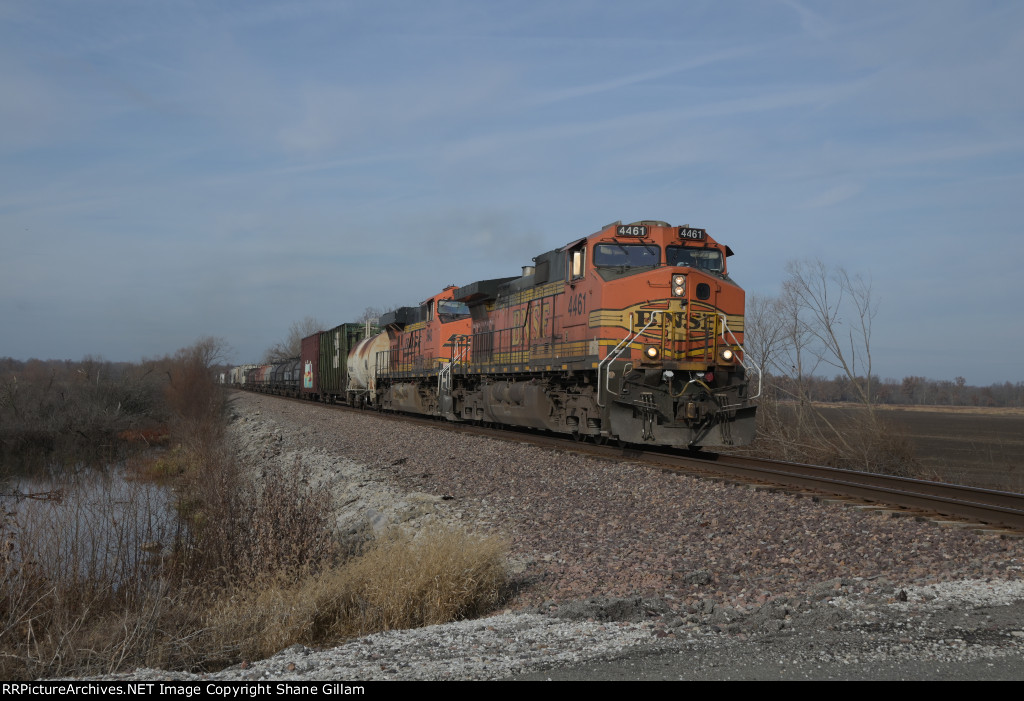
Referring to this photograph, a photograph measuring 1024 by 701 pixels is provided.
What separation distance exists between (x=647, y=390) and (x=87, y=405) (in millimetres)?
31978

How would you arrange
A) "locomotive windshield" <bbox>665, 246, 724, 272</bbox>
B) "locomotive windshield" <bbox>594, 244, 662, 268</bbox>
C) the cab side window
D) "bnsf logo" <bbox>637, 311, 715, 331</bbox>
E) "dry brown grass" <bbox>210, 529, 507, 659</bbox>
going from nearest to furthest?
1. "dry brown grass" <bbox>210, 529, 507, 659</bbox>
2. "bnsf logo" <bbox>637, 311, 715, 331</bbox>
3. "locomotive windshield" <bbox>594, 244, 662, 268</bbox>
4. "locomotive windshield" <bbox>665, 246, 724, 272</bbox>
5. the cab side window

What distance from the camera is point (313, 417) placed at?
29.8 meters

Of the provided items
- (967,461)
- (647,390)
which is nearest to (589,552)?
(647,390)

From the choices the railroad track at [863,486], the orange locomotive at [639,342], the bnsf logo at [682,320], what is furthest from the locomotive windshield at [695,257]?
the railroad track at [863,486]

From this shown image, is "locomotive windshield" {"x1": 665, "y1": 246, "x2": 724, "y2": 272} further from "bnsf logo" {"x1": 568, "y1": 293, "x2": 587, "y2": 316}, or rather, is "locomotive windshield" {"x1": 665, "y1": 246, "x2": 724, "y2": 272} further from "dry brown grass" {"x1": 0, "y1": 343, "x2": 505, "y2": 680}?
"dry brown grass" {"x1": 0, "y1": 343, "x2": 505, "y2": 680}

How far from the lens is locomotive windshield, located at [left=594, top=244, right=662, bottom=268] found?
565 inches

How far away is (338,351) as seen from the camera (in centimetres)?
3934

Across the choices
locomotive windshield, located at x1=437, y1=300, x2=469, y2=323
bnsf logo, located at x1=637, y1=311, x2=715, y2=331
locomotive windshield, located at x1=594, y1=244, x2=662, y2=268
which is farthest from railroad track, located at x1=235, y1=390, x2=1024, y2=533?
locomotive windshield, located at x1=437, y1=300, x2=469, y2=323

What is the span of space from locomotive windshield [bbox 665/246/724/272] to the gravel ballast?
4213mm

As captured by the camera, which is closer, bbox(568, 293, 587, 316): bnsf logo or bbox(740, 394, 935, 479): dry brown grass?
bbox(568, 293, 587, 316): bnsf logo

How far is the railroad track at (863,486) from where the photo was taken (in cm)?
823

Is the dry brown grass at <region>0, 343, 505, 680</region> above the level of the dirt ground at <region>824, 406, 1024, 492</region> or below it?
below

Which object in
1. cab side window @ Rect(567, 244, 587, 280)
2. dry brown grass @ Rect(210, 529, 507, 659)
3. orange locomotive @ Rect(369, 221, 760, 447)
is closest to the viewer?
dry brown grass @ Rect(210, 529, 507, 659)

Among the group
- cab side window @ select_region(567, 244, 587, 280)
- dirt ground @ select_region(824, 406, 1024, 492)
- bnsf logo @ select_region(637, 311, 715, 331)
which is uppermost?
cab side window @ select_region(567, 244, 587, 280)
